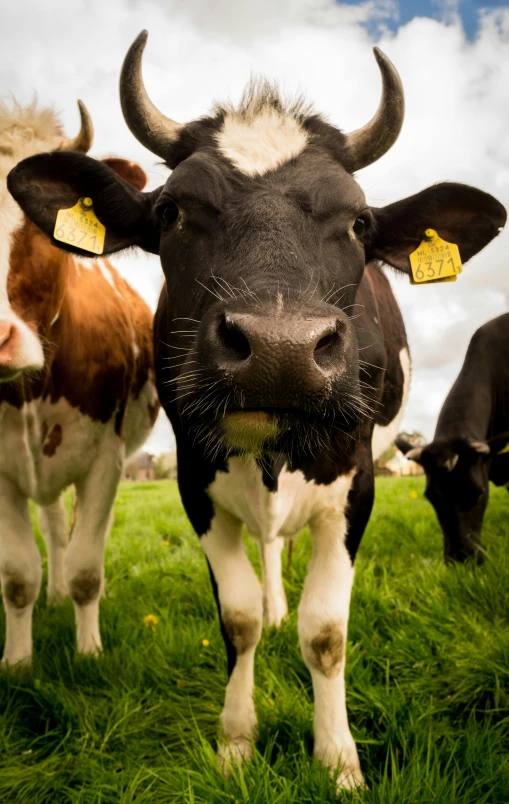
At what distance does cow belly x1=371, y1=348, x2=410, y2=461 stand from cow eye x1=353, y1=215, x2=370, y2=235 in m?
1.99

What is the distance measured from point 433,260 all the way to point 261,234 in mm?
1113

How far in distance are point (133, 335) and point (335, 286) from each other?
2.14m

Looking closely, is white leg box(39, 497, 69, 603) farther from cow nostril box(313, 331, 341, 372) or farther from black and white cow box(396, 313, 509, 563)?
cow nostril box(313, 331, 341, 372)

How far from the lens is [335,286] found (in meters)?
2.25

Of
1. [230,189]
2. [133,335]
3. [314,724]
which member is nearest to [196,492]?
[314,724]

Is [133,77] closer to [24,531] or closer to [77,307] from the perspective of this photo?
[77,307]

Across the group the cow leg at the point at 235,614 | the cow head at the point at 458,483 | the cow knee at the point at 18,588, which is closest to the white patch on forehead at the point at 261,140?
the cow leg at the point at 235,614

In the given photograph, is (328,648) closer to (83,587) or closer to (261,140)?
(83,587)

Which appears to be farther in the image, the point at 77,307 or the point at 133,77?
the point at 77,307

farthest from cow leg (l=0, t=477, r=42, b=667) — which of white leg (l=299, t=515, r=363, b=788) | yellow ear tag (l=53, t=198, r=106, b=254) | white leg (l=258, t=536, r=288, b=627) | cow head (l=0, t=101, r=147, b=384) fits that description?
white leg (l=299, t=515, r=363, b=788)

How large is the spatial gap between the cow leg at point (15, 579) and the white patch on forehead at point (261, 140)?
212 centimetres

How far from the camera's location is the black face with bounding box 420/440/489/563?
4855 millimetres

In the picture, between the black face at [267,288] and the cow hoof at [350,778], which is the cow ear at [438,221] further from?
the cow hoof at [350,778]

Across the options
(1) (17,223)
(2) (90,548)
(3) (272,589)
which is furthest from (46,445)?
(3) (272,589)
